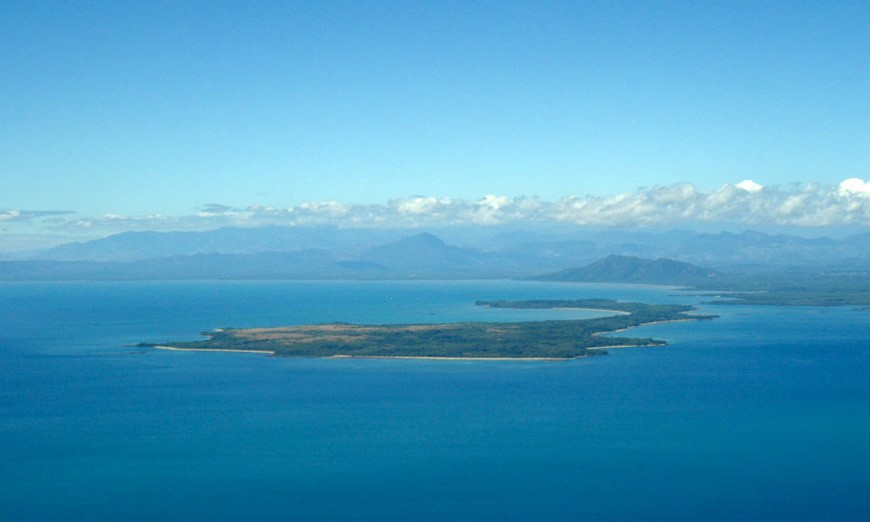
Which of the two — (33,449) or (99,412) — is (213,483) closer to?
(33,449)

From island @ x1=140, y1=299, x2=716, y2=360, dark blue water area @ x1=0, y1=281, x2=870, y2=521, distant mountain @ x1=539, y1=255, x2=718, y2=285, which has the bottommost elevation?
dark blue water area @ x1=0, y1=281, x2=870, y2=521

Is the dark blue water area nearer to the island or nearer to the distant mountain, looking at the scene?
the island

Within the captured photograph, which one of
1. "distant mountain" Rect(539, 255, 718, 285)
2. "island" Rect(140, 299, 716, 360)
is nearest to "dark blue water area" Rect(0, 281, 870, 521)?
"island" Rect(140, 299, 716, 360)

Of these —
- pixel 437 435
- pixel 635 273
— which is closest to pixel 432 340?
pixel 437 435

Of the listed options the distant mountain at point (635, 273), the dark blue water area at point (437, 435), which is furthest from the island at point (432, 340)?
the distant mountain at point (635, 273)

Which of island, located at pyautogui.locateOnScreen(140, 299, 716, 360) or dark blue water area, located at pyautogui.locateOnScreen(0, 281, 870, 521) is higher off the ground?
island, located at pyautogui.locateOnScreen(140, 299, 716, 360)

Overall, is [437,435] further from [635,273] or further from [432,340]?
[635,273]
